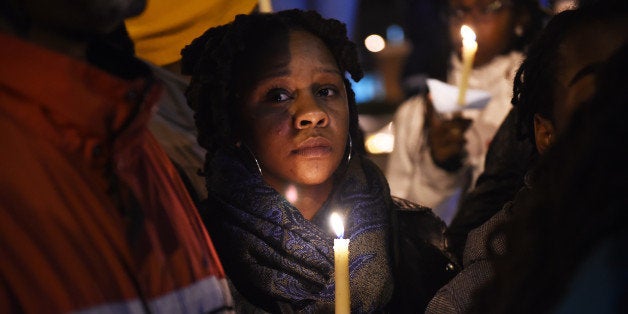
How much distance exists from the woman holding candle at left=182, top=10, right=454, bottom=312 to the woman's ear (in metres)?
0.60

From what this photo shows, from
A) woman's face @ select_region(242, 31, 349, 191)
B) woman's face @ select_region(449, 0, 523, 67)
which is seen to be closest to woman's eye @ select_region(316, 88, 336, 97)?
Answer: woman's face @ select_region(242, 31, 349, 191)

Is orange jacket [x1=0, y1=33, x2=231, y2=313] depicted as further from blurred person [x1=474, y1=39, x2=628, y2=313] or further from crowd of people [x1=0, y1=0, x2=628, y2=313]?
blurred person [x1=474, y1=39, x2=628, y2=313]

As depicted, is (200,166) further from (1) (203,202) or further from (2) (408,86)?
(2) (408,86)

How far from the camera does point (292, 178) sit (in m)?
2.66

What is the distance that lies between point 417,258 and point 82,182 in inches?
58.5

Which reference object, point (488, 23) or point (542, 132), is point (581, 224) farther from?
point (488, 23)

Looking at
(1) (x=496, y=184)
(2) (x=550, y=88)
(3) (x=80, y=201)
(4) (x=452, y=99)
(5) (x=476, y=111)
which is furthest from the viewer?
(5) (x=476, y=111)

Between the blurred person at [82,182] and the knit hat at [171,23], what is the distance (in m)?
1.39

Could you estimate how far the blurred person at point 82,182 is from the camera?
1490 mm

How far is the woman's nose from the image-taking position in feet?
8.68

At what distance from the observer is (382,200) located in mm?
2787

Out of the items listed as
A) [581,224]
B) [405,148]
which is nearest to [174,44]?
[405,148]

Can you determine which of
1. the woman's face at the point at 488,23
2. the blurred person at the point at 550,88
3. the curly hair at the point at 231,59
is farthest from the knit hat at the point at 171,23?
the woman's face at the point at 488,23

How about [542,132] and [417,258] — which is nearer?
[542,132]
